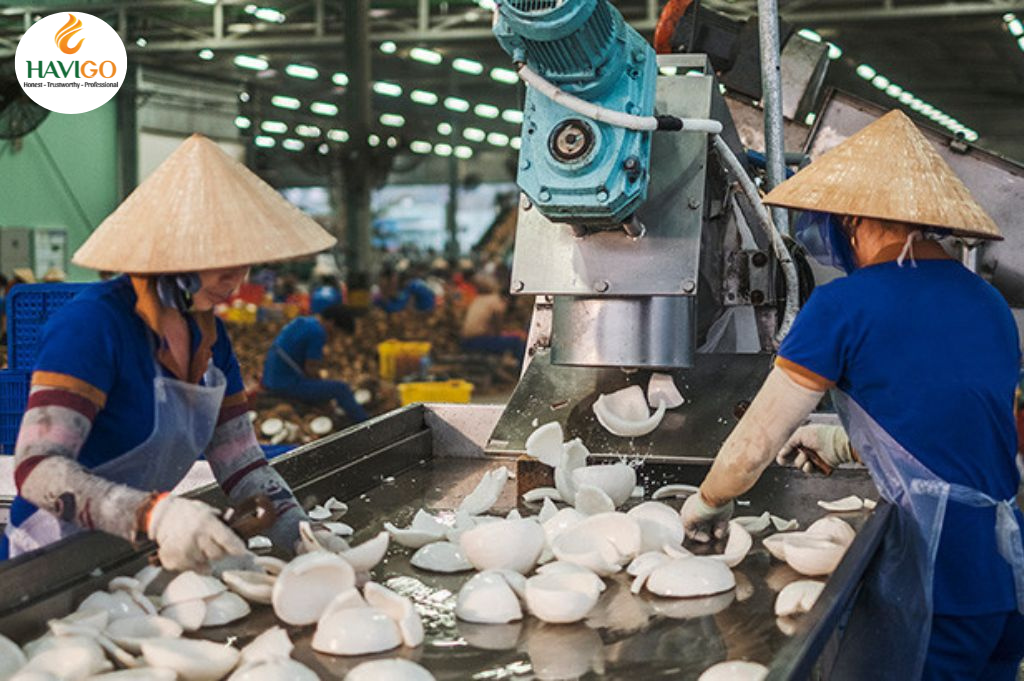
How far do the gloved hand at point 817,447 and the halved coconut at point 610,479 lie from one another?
0.30 metres

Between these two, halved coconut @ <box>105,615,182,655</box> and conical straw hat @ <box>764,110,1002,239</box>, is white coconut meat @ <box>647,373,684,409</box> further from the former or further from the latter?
halved coconut @ <box>105,615,182,655</box>

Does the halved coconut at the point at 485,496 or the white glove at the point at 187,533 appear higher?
the white glove at the point at 187,533

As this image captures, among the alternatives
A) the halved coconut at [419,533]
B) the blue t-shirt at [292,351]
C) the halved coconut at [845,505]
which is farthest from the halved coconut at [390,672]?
the blue t-shirt at [292,351]

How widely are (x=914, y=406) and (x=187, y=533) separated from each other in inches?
43.1

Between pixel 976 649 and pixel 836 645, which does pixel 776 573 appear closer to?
pixel 836 645

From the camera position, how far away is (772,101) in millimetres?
2574

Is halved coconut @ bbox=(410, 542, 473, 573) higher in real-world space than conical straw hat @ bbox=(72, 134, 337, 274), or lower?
lower

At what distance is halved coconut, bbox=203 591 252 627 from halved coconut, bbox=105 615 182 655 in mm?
62

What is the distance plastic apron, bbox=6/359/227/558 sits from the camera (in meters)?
1.72

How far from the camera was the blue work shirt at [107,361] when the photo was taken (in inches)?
61.9

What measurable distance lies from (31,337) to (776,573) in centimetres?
206

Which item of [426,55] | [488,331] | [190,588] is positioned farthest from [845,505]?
[426,55]

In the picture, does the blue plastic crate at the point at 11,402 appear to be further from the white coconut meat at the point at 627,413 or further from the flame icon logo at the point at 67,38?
the flame icon logo at the point at 67,38

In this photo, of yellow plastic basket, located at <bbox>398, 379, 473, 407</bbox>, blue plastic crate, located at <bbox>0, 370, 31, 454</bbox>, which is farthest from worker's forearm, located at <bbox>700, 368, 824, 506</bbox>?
yellow plastic basket, located at <bbox>398, 379, 473, 407</bbox>
